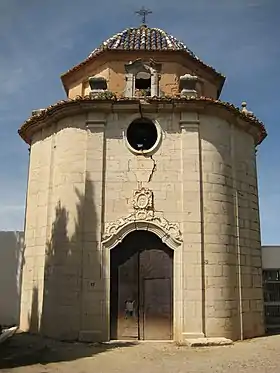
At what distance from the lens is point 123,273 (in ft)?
40.9

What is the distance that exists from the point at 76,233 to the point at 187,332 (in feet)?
12.6

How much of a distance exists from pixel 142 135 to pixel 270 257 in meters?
6.62

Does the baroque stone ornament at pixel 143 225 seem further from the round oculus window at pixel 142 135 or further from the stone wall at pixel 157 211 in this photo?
the round oculus window at pixel 142 135

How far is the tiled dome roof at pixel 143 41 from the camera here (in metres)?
15.4

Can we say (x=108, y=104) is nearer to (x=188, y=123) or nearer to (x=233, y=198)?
(x=188, y=123)

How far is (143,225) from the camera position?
12359 millimetres

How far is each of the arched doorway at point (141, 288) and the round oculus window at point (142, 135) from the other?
251 centimetres

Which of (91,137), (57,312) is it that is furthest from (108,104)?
(57,312)

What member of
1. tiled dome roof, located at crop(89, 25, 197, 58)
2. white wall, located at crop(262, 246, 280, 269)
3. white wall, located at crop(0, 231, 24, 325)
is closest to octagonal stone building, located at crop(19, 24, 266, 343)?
tiled dome roof, located at crop(89, 25, 197, 58)

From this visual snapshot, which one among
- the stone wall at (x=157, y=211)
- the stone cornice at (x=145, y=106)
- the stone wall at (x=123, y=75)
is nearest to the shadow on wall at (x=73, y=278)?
the stone wall at (x=157, y=211)

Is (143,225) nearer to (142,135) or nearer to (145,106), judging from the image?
(142,135)

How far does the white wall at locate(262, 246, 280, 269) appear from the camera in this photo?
638 inches

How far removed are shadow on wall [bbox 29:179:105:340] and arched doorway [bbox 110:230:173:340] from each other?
0.60m

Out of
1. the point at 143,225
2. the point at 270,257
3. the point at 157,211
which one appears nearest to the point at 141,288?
the point at 143,225
